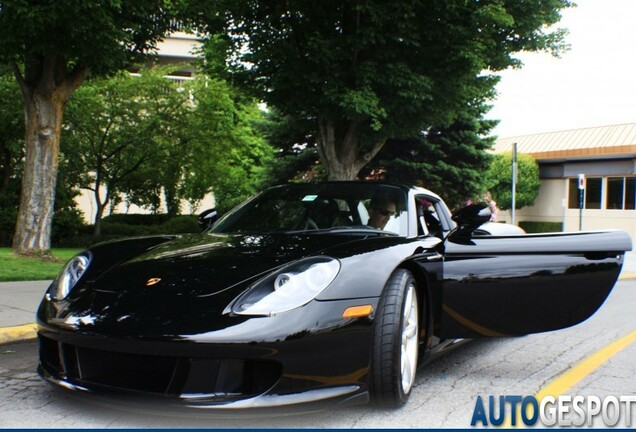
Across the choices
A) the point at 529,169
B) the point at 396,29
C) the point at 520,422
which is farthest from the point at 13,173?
the point at 529,169

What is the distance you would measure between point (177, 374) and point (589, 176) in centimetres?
2954

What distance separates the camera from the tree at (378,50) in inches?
470

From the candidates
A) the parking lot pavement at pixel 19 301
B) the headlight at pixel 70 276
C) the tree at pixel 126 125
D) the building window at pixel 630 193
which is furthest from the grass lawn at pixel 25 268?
the building window at pixel 630 193

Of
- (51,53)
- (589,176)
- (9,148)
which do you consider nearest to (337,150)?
(51,53)

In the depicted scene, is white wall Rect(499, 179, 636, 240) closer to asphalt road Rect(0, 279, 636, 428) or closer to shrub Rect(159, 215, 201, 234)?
shrub Rect(159, 215, 201, 234)

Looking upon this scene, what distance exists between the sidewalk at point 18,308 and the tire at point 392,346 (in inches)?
130

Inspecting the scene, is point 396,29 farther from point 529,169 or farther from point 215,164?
point 529,169

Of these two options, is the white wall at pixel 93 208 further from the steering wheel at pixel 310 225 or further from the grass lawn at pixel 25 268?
the steering wheel at pixel 310 225

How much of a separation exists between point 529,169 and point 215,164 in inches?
666

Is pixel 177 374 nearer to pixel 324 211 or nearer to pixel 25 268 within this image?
pixel 324 211

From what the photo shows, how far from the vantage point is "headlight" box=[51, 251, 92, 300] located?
3.44 meters

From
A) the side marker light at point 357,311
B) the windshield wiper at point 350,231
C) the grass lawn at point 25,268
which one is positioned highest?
the windshield wiper at point 350,231

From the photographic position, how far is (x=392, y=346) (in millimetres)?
3162

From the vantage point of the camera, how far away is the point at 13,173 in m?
19.8
